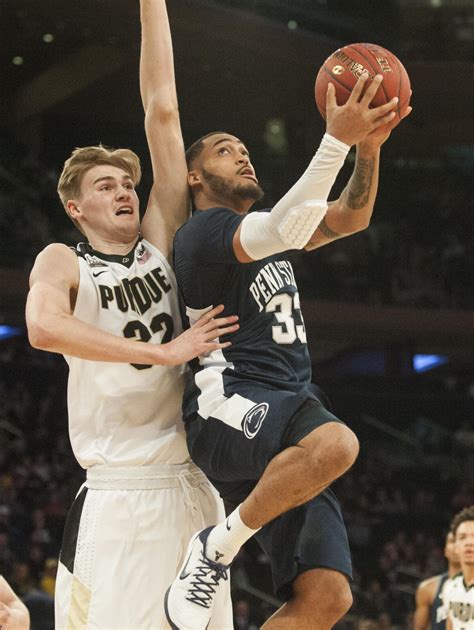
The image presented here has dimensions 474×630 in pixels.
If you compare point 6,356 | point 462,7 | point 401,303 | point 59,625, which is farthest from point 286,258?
point 462,7

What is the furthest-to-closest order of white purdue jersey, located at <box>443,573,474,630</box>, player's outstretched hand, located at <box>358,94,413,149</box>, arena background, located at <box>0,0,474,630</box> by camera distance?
arena background, located at <box>0,0,474,630</box> → white purdue jersey, located at <box>443,573,474,630</box> → player's outstretched hand, located at <box>358,94,413,149</box>

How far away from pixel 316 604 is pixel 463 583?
4540mm

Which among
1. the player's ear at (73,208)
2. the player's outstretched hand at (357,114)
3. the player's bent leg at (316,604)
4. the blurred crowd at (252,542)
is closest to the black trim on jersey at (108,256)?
the player's ear at (73,208)

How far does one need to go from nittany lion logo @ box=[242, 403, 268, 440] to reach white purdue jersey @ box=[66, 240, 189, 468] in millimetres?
660

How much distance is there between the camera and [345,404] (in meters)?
21.0

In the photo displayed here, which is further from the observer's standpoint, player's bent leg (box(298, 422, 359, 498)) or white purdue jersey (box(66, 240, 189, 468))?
white purdue jersey (box(66, 240, 189, 468))

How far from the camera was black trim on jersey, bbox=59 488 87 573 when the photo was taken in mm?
4504

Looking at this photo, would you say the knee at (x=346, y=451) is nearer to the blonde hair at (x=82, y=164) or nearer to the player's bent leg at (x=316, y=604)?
the player's bent leg at (x=316, y=604)

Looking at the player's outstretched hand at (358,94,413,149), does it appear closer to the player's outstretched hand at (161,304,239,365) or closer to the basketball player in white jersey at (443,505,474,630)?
the player's outstretched hand at (161,304,239,365)

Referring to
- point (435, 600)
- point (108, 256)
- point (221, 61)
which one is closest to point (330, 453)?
point (108, 256)

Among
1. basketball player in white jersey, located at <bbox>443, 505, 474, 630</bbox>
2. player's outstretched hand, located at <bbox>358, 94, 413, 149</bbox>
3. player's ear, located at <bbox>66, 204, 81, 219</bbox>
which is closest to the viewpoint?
player's outstretched hand, located at <bbox>358, 94, 413, 149</bbox>

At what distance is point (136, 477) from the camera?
454cm

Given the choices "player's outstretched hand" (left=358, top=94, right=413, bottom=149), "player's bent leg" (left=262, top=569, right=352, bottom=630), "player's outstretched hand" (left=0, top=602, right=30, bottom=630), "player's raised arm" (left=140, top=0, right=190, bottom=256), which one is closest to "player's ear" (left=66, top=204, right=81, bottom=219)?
"player's raised arm" (left=140, top=0, right=190, bottom=256)

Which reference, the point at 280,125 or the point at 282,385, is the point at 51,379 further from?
the point at 282,385
